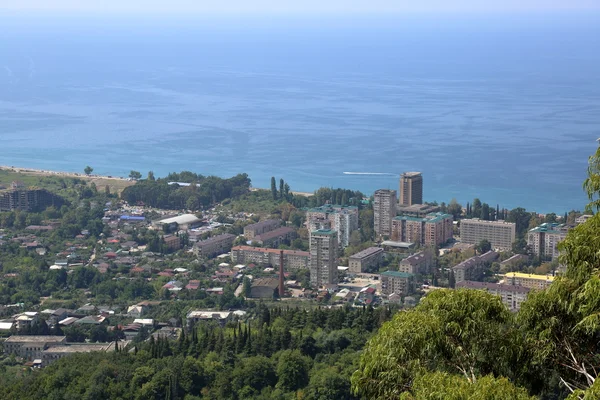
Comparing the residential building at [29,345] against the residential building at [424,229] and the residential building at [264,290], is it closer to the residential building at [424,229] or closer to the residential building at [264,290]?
the residential building at [264,290]

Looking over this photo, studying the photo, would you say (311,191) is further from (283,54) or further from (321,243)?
(283,54)

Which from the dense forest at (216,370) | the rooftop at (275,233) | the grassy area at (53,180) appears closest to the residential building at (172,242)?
the rooftop at (275,233)

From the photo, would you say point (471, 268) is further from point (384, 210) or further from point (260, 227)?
point (260, 227)

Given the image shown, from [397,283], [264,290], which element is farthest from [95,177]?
[397,283]

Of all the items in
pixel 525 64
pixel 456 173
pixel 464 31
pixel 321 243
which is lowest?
pixel 321 243

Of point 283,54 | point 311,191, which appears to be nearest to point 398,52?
point 283,54

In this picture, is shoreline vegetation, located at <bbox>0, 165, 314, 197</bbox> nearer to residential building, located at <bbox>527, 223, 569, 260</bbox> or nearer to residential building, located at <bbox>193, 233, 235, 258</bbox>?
residential building, located at <bbox>193, 233, 235, 258</bbox>
